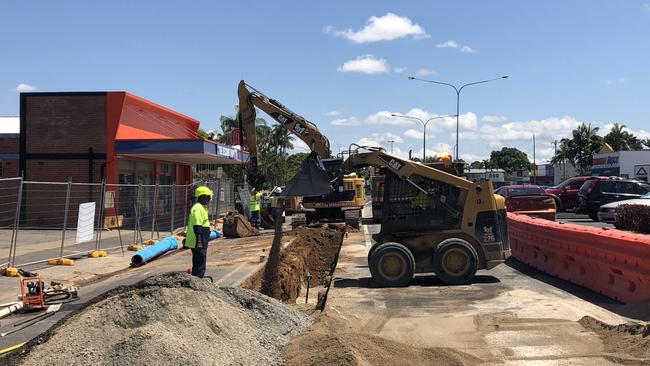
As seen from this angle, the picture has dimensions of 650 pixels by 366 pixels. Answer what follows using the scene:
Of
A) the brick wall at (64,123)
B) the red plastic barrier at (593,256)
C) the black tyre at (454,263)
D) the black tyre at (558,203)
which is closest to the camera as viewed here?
the red plastic barrier at (593,256)

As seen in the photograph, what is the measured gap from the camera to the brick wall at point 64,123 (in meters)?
24.8

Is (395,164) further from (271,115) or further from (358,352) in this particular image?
(271,115)

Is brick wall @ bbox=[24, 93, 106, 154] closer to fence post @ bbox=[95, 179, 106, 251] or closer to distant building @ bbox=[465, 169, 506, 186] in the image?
fence post @ bbox=[95, 179, 106, 251]

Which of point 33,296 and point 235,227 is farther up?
point 235,227

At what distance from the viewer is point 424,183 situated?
10500mm

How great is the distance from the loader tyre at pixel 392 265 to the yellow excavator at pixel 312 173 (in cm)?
144

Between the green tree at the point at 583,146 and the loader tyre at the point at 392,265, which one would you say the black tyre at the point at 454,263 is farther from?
the green tree at the point at 583,146

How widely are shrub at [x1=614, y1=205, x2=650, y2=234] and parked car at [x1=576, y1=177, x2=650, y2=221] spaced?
1131 centimetres

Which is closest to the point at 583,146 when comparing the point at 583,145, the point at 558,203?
the point at 583,145

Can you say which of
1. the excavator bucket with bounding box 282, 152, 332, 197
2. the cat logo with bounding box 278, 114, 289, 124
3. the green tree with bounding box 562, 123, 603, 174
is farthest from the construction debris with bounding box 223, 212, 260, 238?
the green tree with bounding box 562, 123, 603, 174

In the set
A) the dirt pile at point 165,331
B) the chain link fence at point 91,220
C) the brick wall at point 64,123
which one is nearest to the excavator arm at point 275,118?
the chain link fence at point 91,220

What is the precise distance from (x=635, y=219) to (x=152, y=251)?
37.7ft

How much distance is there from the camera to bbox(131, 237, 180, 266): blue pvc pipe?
14070 mm

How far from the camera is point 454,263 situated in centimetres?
1014
